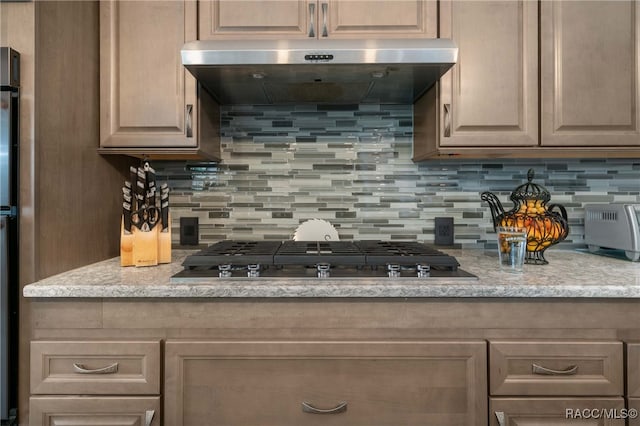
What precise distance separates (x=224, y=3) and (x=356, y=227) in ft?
3.48

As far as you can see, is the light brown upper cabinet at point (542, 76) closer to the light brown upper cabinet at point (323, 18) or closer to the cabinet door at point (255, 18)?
the light brown upper cabinet at point (323, 18)

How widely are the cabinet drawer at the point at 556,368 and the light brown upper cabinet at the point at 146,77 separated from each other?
1.28 metres

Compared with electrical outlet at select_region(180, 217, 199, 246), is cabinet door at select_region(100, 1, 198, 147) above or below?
above

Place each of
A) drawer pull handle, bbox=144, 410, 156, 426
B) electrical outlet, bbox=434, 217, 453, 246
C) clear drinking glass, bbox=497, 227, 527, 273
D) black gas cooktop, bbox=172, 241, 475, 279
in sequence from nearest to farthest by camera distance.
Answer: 1. drawer pull handle, bbox=144, 410, 156, 426
2. black gas cooktop, bbox=172, 241, 475, 279
3. clear drinking glass, bbox=497, 227, 527, 273
4. electrical outlet, bbox=434, 217, 453, 246

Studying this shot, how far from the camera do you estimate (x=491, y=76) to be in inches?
55.2

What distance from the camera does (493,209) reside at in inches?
59.9

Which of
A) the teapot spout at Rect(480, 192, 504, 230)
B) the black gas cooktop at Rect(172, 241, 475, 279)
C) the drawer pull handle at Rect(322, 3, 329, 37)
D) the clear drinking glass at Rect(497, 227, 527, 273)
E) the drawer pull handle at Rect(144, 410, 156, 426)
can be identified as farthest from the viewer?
the teapot spout at Rect(480, 192, 504, 230)

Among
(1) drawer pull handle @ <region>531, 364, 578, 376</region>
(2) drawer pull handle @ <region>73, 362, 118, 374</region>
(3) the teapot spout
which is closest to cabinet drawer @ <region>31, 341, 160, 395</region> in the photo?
(2) drawer pull handle @ <region>73, 362, 118, 374</region>

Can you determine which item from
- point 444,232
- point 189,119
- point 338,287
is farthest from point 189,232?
point 444,232

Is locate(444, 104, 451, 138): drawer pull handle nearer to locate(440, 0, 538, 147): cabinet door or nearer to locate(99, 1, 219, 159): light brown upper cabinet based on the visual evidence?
locate(440, 0, 538, 147): cabinet door

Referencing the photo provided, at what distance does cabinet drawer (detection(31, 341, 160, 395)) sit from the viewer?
106 cm

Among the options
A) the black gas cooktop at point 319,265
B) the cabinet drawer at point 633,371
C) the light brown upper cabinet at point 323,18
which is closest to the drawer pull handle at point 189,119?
the light brown upper cabinet at point 323,18

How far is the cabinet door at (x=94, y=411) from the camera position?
1.05m

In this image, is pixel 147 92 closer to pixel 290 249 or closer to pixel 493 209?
pixel 290 249
